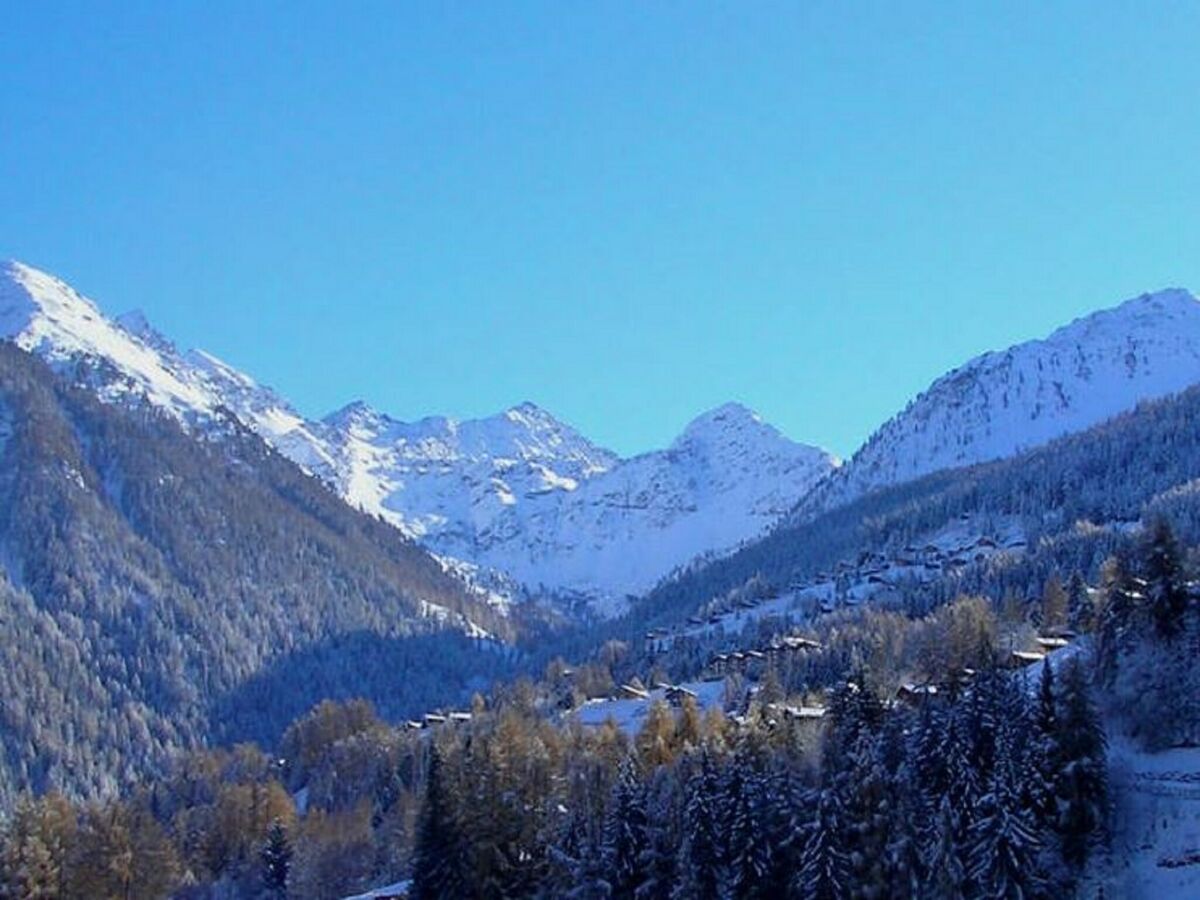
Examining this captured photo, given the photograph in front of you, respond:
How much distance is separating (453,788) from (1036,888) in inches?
1538

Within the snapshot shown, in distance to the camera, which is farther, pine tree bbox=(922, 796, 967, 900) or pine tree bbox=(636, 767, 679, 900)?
pine tree bbox=(636, 767, 679, 900)

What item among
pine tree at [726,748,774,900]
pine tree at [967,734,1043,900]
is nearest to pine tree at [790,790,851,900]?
pine tree at [726,748,774,900]

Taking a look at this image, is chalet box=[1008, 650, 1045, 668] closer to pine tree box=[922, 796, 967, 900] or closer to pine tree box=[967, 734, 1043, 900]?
pine tree box=[967, 734, 1043, 900]

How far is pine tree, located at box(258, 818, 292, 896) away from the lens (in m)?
122

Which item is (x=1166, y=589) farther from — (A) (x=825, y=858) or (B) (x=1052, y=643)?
(B) (x=1052, y=643)

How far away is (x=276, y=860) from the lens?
4840 inches

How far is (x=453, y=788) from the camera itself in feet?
305

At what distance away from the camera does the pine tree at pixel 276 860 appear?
122312 mm

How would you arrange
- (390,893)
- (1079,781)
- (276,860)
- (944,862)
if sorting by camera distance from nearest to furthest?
1. (944,862)
2. (1079,781)
3. (390,893)
4. (276,860)

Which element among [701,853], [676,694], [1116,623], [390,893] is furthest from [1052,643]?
[390,893]

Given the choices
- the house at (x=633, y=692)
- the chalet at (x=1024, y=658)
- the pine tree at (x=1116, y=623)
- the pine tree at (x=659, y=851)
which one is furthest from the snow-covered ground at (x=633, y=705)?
the pine tree at (x=1116, y=623)

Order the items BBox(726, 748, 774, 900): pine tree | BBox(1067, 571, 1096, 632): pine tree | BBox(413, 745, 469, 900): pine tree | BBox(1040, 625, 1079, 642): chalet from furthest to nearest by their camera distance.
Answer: BBox(1040, 625, 1079, 642): chalet, BBox(1067, 571, 1096, 632): pine tree, BBox(413, 745, 469, 900): pine tree, BBox(726, 748, 774, 900): pine tree

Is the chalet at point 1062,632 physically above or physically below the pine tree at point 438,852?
above

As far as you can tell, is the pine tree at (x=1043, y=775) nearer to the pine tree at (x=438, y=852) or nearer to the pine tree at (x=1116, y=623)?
the pine tree at (x=1116, y=623)
